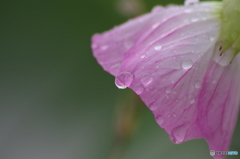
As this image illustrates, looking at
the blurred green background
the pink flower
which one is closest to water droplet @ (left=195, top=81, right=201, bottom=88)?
the pink flower

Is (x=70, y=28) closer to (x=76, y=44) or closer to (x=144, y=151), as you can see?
(x=76, y=44)

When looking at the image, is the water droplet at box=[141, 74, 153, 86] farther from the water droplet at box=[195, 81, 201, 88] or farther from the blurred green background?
the blurred green background

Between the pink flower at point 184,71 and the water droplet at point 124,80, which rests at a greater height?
the water droplet at point 124,80

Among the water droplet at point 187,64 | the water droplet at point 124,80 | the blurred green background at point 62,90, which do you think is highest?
the water droplet at point 124,80

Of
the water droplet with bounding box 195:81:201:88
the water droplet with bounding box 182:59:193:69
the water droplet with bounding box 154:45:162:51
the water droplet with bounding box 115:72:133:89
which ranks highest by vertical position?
the water droplet with bounding box 115:72:133:89

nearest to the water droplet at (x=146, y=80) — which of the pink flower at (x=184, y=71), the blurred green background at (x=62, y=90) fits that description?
the pink flower at (x=184, y=71)

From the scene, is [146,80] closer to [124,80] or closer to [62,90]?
[124,80]

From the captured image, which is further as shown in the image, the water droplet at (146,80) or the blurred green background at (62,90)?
the blurred green background at (62,90)

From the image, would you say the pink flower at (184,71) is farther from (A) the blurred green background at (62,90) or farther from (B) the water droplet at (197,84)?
(A) the blurred green background at (62,90)

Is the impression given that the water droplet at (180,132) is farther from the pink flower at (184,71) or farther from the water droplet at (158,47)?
the water droplet at (158,47)
